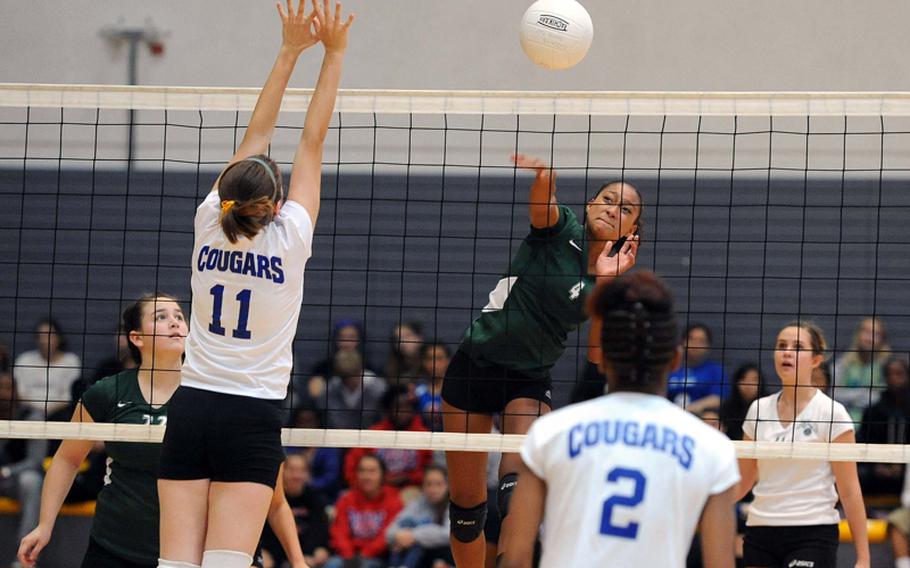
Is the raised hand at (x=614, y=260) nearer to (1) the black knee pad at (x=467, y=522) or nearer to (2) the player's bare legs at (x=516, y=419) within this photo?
(2) the player's bare legs at (x=516, y=419)

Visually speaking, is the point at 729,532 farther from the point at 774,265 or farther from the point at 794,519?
the point at 774,265

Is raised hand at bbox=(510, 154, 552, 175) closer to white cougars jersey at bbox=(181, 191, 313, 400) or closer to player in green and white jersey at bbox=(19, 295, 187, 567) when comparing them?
white cougars jersey at bbox=(181, 191, 313, 400)

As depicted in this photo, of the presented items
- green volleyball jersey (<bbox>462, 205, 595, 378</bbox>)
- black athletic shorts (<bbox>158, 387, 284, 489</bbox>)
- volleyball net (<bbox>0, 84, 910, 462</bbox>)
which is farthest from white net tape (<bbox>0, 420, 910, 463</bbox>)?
volleyball net (<bbox>0, 84, 910, 462</bbox>)

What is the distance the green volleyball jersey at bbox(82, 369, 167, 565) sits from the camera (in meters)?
5.24

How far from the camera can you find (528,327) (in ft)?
18.8

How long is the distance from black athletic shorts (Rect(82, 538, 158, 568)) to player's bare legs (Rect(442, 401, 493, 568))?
139 cm

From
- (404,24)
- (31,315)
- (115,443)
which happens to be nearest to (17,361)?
(31,315)

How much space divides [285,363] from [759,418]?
10.0ft

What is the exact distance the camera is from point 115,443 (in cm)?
542

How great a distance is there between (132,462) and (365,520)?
4166 millimetres

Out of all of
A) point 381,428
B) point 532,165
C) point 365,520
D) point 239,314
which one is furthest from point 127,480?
point 381,428

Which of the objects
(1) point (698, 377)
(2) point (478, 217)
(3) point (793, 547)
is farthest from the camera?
(2) point (478, 217)

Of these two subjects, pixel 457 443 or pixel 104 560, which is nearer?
pixel 104 560

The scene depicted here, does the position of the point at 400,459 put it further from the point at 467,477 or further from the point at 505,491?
the point at 505,491
